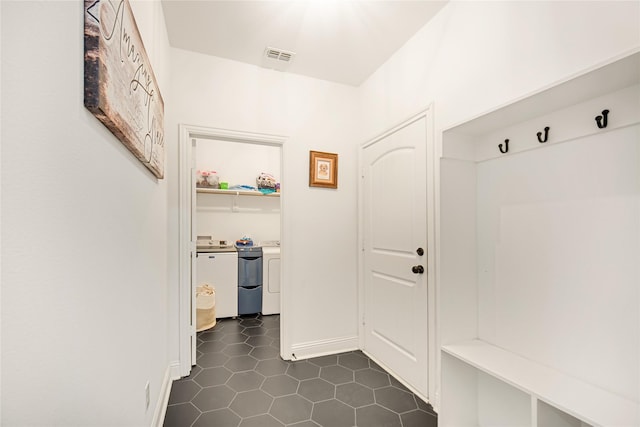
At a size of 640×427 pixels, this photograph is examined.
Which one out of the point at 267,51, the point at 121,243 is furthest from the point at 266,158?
the point at 121,243

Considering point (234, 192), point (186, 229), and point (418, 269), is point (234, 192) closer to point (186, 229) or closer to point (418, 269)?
point (186, 229)

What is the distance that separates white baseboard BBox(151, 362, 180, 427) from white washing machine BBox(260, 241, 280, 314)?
5.43ft

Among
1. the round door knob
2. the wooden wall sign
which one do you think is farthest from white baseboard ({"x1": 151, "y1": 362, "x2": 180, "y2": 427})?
the round door knob

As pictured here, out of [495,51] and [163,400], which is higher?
[495,51]

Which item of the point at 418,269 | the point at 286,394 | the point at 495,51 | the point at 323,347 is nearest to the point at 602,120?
the point at 495,51

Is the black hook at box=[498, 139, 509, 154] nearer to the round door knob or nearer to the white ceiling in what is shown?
the round door knob

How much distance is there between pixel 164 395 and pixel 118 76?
75.8 inches

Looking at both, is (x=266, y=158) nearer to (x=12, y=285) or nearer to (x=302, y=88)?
(x=302, y=88)

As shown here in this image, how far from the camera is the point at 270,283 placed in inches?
153

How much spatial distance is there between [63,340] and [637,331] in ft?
5.74

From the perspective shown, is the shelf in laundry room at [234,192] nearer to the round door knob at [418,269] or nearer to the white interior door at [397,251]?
the white interior door at [397,251]

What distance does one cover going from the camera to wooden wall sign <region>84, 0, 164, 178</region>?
2.33ft

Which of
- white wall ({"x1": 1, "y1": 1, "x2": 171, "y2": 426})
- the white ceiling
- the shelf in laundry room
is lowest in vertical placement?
white wall ({"x1": 1, "y1": 1, "x2": 171, "y2": 426})

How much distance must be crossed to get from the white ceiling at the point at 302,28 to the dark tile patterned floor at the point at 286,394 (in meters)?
2.60
